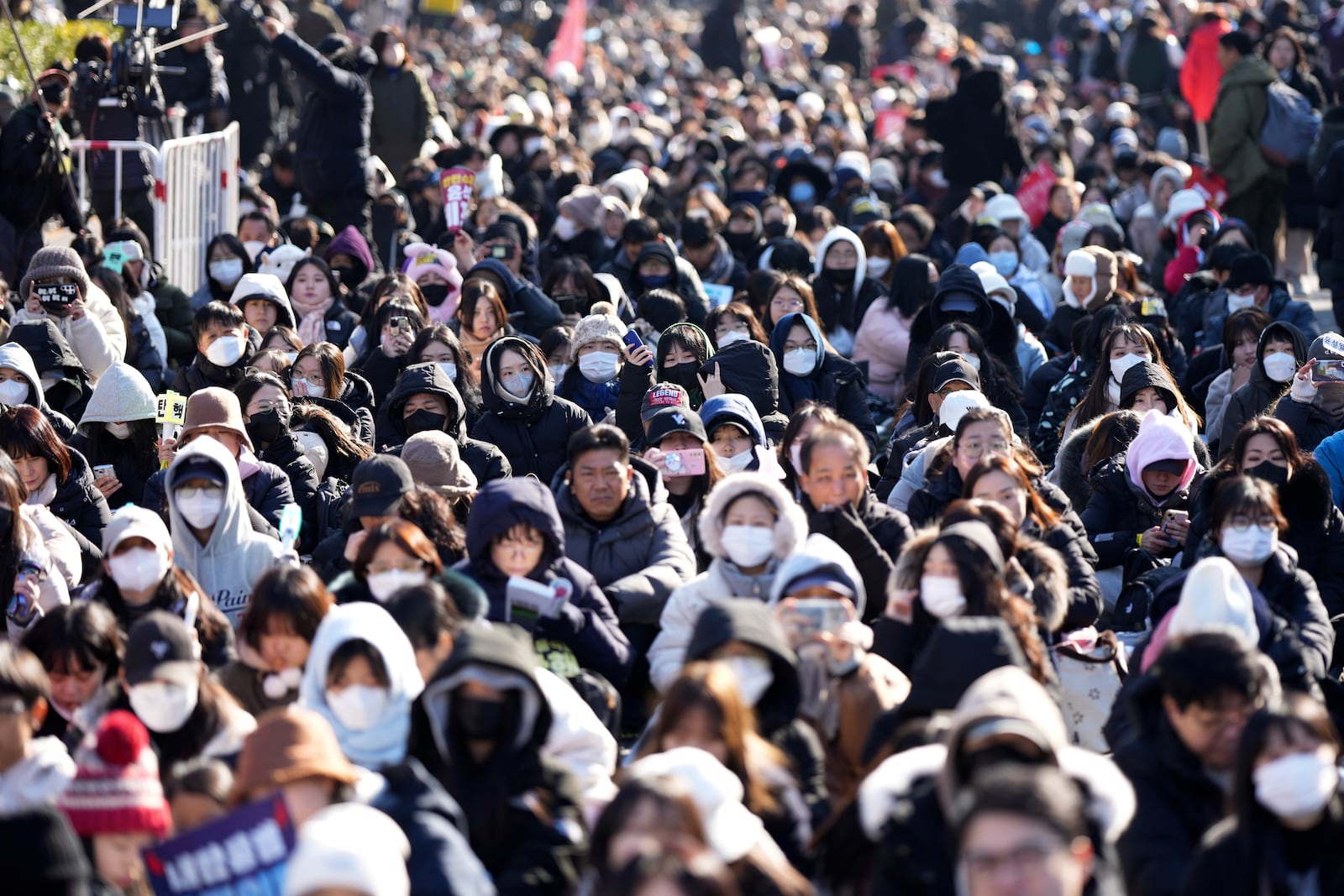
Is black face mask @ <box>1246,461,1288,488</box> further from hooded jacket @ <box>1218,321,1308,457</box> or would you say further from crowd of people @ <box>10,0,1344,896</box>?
hooded jacket @ <box>1218,321,1308,457</box>

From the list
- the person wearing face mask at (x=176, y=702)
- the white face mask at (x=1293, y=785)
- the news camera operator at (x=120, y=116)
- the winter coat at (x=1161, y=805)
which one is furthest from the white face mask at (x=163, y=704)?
the news camera operator at (x=120, y=116)

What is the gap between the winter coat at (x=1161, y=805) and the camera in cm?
508

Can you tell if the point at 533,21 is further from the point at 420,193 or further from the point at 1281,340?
the point at 1281,340

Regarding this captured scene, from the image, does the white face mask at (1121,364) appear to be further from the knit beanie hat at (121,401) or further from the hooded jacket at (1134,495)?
the knit beanie hat at (121,401)

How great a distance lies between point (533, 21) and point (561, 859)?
3121cm

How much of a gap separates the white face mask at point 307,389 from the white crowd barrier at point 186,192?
13.1 ft

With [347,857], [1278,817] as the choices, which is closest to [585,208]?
[1278,817]

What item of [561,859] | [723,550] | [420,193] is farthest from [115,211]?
[561,859]

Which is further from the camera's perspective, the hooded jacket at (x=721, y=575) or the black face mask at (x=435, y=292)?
the black face mask at (x=435, y=292)

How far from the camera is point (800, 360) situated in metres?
10.9

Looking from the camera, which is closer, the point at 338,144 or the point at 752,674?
the point at 752,674

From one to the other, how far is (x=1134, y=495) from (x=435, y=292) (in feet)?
17.9

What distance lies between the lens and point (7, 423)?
8367 mm

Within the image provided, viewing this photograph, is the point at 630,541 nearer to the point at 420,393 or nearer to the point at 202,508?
the point at 202,508
